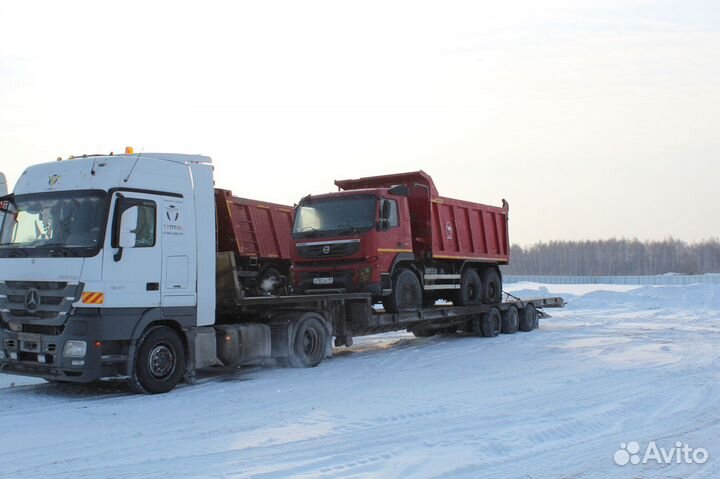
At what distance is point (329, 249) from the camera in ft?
46.8

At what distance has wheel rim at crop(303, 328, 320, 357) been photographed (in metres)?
13.3

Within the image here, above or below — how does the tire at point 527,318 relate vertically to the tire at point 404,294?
below

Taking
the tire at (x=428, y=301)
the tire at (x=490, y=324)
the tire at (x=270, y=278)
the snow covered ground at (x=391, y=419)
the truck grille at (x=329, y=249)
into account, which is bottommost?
the snow covered ground at (x=391, y=419)

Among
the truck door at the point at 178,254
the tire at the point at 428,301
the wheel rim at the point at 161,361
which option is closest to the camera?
the wheel rim at the point at 161,361

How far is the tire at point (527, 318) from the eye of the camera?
2027cm

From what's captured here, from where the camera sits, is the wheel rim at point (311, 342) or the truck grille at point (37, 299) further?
the wheel rim at point (311, 342)

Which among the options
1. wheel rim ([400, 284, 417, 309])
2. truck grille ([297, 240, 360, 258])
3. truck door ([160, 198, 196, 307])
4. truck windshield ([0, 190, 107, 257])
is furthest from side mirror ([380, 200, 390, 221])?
truck windshield ([0, 190, 107, 257])

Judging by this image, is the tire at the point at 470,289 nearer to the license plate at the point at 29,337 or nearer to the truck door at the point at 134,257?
the truck door at the point at 134,257

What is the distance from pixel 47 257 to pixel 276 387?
12.1 feet

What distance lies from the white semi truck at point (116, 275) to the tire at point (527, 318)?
414 inches

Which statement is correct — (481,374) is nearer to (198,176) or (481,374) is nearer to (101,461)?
(198,176)

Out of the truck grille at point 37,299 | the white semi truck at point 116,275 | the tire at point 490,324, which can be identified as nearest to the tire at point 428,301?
the tire at point 490,324

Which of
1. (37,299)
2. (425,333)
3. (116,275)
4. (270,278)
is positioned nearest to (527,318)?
(425,333)

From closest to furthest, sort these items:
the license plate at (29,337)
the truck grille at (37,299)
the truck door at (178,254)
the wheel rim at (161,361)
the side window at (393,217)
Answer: the truck grille at (37,299) → the license plate at (29,337) → the wheel rim at (161,361) → the truck door at (178,254) → the side window at (393,217)
